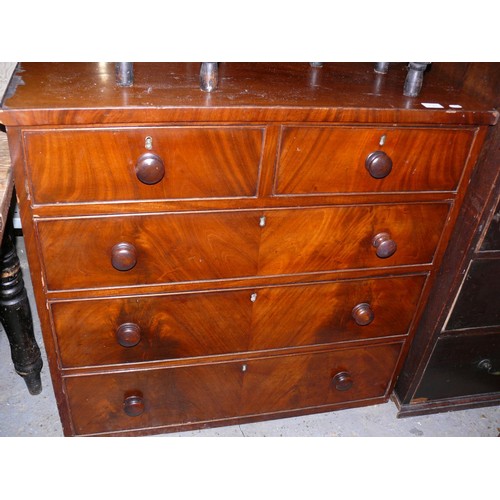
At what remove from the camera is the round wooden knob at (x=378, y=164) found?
1.11 meters

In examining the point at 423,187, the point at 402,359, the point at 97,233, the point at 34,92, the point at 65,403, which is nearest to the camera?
the point at 34,92

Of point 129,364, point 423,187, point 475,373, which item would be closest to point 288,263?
point 423,187

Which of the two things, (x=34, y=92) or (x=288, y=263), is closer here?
(x=34, y=92)

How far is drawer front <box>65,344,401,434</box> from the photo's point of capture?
134 cm

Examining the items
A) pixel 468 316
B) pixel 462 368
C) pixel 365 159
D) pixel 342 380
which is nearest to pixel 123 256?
pixel 365 159

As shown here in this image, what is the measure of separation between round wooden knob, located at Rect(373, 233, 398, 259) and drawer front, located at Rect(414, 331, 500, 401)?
0.40 meters

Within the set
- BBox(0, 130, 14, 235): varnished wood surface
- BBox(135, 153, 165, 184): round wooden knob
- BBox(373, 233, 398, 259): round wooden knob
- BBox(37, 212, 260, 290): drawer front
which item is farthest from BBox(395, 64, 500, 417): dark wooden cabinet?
BBox(0, 130, 14, 235): varnished wood surface

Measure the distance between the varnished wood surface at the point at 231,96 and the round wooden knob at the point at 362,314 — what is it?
51 cm

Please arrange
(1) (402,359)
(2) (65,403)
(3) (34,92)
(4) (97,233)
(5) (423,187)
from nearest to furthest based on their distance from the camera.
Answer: (3) (34,92)
(4) (97,233)
(5) (423,187)
(2) (65,403)
(1) (402,359)

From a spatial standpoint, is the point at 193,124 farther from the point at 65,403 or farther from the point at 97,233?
the point at 65,403

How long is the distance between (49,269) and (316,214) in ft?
2.01

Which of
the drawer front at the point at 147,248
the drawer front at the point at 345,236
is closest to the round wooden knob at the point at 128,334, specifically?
the drawer front at the point at 147,248

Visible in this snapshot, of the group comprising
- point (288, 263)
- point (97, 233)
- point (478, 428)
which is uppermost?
point (97, 233)

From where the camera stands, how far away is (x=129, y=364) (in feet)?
4.27
